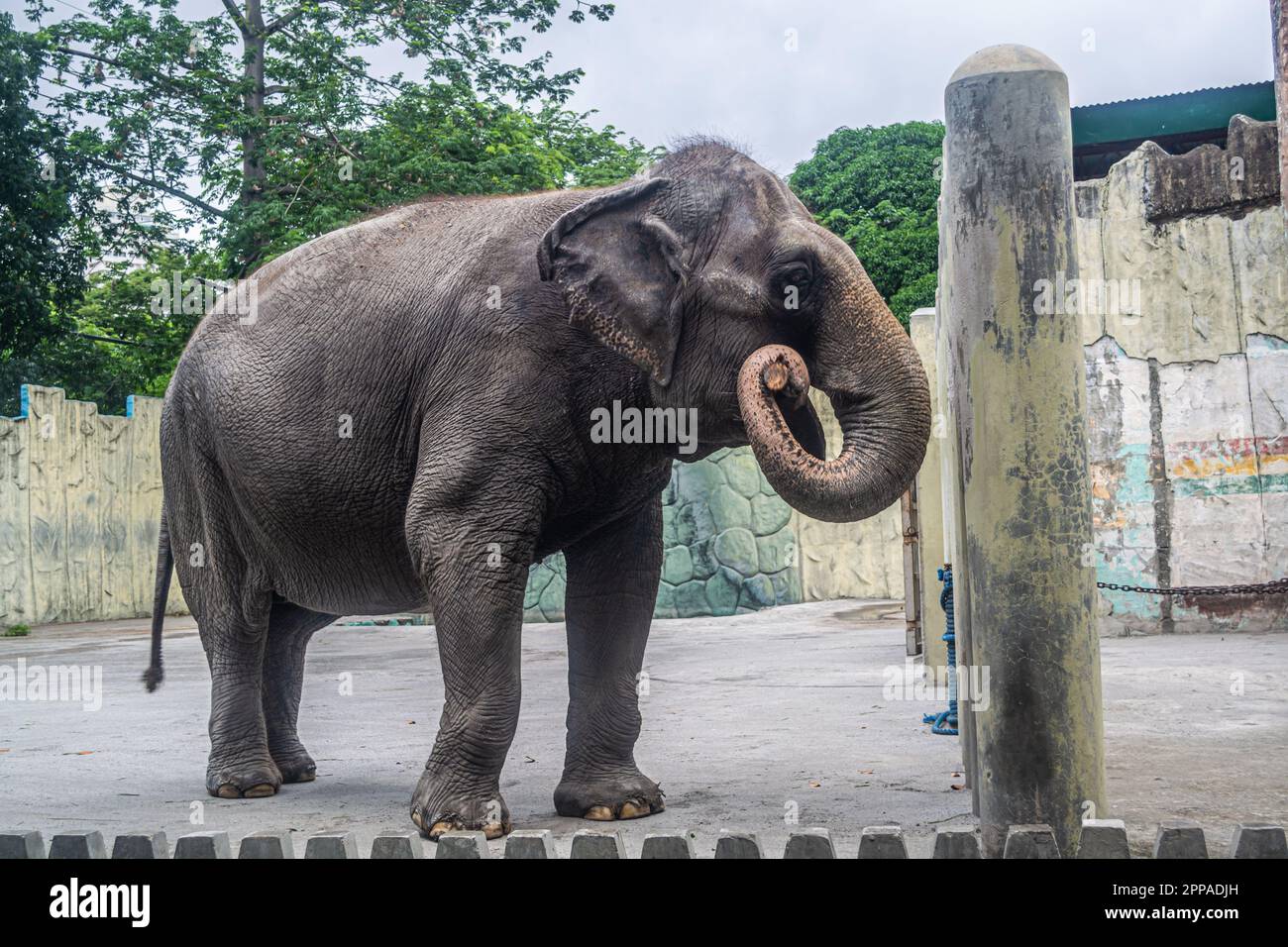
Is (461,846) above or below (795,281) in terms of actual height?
below

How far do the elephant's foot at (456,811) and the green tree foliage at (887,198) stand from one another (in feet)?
79.9

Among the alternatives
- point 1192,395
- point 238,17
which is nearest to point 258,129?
point 238,17

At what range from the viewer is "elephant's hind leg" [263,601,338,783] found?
5.96 meters

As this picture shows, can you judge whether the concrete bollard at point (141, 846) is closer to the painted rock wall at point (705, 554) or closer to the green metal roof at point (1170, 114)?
the painted rock wall at point (705, 554)

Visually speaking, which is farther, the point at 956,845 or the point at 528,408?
the point at 528,408

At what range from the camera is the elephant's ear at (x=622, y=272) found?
4508 mm

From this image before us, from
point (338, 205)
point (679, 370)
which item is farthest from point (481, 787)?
point (338, 205)

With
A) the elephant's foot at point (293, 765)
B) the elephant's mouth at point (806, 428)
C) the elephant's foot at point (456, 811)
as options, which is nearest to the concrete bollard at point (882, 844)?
the elephant's mouth at point (806, 428)

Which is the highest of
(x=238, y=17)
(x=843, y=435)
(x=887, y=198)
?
(x=887, y=198)

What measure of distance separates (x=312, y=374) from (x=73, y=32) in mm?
17131

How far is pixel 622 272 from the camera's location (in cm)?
455

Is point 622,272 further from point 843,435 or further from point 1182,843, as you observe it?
point 1182,843

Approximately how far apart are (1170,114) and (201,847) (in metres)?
20.6

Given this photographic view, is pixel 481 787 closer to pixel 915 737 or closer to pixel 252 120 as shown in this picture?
pixel 915 737
